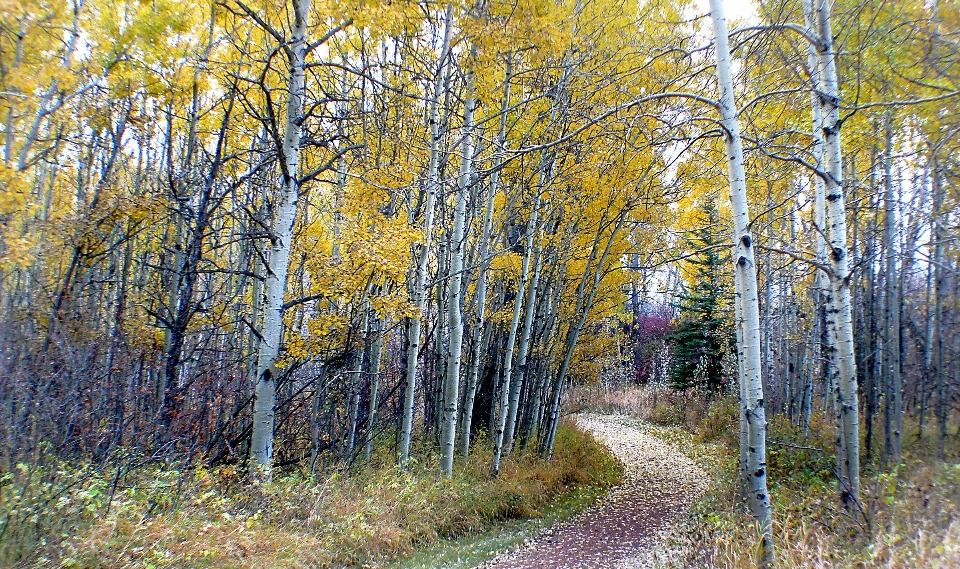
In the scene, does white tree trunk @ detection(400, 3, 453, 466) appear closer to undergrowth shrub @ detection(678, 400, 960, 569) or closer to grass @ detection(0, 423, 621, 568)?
grass @ detection(0, 423, 621, 568)

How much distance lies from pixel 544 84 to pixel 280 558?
23.8ft

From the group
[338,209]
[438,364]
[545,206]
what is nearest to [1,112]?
[338,209]

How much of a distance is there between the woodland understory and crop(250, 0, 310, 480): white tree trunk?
0.13 ft

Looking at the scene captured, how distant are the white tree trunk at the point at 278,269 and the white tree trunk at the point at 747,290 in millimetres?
4645

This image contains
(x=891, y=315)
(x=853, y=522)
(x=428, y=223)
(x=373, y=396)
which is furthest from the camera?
(x=373, y=396)

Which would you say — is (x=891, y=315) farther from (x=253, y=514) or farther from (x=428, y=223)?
(x=253, y=514)

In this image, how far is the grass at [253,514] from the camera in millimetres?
3975

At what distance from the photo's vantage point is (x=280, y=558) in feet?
16.4

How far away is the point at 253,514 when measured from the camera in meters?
5.51

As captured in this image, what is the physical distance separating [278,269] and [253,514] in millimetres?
2752

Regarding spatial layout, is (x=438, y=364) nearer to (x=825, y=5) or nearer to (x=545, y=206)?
(x=545, y=206)

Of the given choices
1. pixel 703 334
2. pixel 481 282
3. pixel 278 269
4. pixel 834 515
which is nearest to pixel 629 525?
pixel 834 515

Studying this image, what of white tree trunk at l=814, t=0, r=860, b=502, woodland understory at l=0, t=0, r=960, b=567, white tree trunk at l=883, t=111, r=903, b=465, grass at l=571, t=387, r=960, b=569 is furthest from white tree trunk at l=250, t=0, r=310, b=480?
white tree trunk at l=883, t=111, r=903, b=465

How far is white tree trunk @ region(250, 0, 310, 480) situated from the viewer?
20.8 ft
